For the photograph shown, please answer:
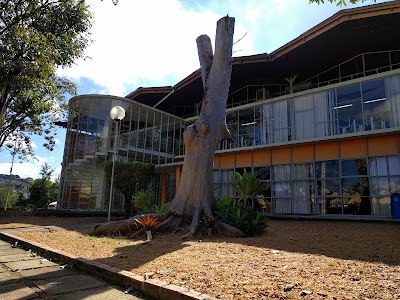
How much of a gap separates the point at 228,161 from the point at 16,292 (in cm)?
1446

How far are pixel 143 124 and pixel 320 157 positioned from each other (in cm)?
1280

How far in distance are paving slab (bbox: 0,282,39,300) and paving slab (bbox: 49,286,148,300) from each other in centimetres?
32

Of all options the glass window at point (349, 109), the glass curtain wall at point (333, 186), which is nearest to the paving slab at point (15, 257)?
the glass curtain wall at point (333, 186)

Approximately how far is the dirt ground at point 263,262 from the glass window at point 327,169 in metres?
Answer: 6.99

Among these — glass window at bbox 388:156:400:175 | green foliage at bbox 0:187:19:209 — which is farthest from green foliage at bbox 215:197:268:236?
green foliage at bbox 0:187:19:209

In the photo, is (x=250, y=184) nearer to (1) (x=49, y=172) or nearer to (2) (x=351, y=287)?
(2) (x=351, y=287)

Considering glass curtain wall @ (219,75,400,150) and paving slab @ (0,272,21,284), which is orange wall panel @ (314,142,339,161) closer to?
glass curtain wall @ (219,75,400,150)

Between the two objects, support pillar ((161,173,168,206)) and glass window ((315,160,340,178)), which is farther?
support pillar ((161,173,168,206))

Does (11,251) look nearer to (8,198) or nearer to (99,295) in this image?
(99,295)

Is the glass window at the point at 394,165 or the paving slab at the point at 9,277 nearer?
the paving slab at the point at 9,277

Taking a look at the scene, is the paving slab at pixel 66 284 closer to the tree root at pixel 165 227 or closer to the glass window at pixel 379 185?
the tree root at pixel 165 227

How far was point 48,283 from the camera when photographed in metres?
A: 3.83

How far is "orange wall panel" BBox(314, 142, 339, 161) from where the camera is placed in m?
13.8

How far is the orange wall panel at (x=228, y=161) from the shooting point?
17.2 m
